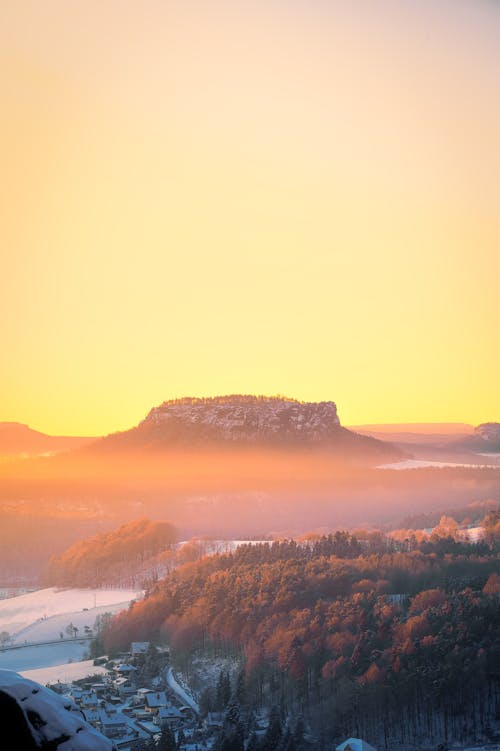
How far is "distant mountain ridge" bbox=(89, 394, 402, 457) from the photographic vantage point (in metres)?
53.9

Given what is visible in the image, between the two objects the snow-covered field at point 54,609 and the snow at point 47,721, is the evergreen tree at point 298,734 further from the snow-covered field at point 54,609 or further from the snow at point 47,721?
the snow-covered field at point 54,609

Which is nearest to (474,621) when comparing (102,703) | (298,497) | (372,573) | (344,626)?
(344,626)

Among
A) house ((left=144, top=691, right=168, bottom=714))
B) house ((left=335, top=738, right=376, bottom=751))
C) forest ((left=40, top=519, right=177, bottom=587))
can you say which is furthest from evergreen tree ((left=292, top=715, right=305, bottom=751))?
forest ((left=40, top=519, right=177, bottom=587))

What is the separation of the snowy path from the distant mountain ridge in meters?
38.2

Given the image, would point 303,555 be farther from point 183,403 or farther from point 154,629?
point 183,403

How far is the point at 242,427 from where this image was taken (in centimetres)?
5525

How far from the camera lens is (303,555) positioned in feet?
75.4

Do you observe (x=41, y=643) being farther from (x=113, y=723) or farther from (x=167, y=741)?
(x=167, y=741)

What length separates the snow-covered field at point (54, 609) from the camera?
22766 millimetres

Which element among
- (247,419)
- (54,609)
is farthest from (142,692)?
(247,419)

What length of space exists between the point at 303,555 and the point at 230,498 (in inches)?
1040

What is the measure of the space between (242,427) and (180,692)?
40.7 meters

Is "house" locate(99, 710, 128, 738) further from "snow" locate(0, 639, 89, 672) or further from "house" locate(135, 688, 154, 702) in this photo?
"snow" locate(0, 639, 89, 672)

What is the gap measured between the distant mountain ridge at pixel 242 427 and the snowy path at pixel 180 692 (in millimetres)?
38211
